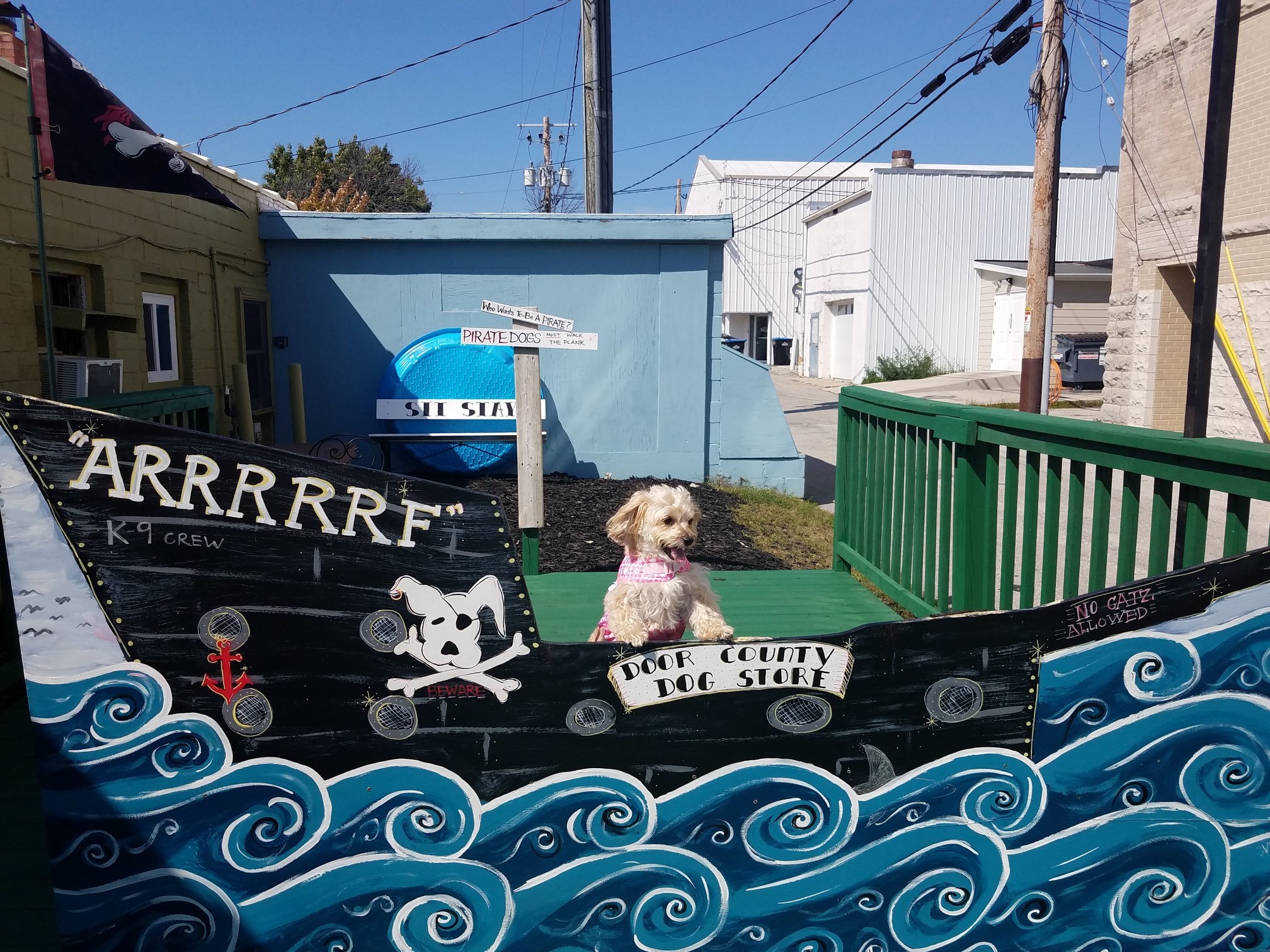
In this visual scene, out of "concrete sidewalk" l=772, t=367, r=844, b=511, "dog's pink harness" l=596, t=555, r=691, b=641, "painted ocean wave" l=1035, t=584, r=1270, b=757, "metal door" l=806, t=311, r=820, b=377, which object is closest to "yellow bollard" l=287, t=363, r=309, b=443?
"concrete sidewalk" l=772, t=367, r=844, b=511

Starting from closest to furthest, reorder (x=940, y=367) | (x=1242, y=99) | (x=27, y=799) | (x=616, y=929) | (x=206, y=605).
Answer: (x=206, y=605) < (x=616, y=929) < (x=27, y=799) < (x=1242, y=99) < (x=940, y=367)

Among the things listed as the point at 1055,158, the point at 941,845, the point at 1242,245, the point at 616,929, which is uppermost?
the point at 1055,158

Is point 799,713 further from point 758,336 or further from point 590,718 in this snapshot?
point 758,336

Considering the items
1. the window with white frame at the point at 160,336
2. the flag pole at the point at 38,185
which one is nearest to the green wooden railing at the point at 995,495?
the flag pole at the point at 38,185

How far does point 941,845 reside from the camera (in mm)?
2506

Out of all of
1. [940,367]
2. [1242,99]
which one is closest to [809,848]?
[1242,99]

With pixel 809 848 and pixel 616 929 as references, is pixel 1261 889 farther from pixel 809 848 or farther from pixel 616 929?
pixel 616 929

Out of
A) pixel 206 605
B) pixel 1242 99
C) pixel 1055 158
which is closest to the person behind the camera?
pixel 206 605

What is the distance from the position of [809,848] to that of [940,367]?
3193 cm

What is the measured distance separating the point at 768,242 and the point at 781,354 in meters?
5.17

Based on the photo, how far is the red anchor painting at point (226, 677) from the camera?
7.49 ft

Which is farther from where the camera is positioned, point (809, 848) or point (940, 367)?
point (940, 367)

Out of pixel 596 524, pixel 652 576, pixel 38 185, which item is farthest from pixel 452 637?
pixel 596 524

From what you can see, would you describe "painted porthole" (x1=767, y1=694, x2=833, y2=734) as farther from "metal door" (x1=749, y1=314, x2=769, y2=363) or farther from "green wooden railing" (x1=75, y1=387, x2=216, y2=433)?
"metal door" (x1=749, y1=314, x2=769, y2=363)
